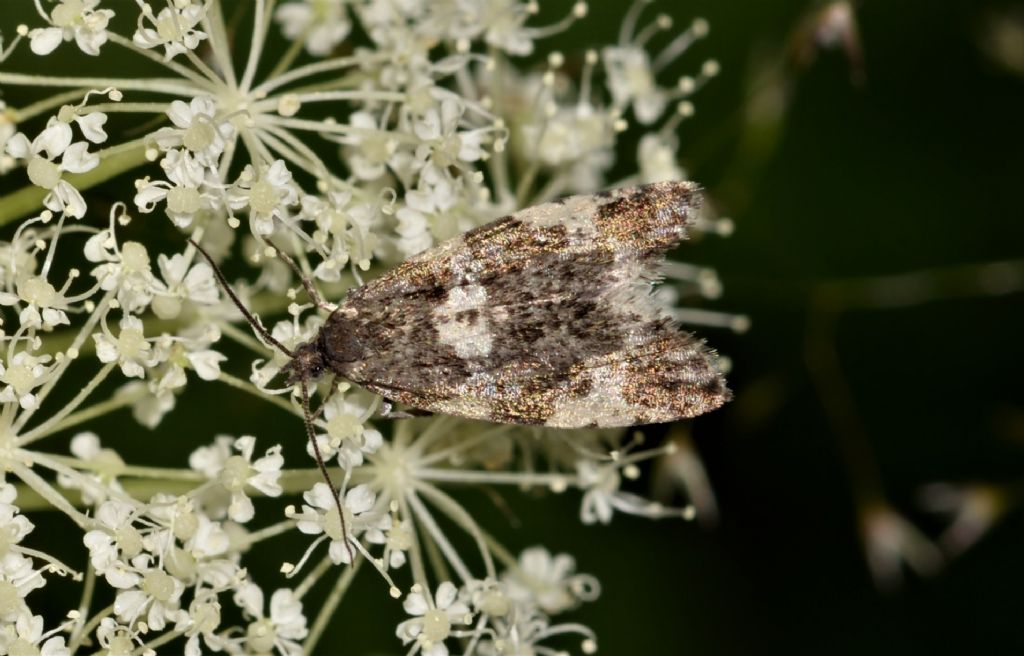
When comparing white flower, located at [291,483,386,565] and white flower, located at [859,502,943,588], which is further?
white flower, located at [859,502,943,588]

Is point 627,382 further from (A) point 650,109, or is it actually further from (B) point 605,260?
(A) point 650,109

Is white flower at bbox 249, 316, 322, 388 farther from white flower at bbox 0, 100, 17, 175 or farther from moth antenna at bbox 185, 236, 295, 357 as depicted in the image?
white flower at bbox 0, 100, 17, 175

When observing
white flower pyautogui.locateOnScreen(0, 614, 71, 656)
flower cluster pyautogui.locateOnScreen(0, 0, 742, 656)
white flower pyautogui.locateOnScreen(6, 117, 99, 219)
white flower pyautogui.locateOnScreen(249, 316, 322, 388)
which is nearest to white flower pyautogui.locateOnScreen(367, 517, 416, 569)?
flower cluster pyautogui.locateOnScreen(0, 0, 742, 656)

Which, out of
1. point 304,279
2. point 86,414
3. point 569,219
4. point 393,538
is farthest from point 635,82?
point 86,414

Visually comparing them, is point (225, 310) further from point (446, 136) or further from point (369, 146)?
point (446, 136)

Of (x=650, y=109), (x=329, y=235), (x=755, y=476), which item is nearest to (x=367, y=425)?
(x=329, y=235)

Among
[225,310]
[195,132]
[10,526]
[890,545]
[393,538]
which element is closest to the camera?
[10,526]

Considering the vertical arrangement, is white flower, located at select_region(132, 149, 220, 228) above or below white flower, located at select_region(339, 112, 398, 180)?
below

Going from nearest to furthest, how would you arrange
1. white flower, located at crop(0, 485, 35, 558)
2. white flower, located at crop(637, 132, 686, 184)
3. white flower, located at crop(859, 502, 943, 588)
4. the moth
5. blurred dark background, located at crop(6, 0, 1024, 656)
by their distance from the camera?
white flower, located at crop(0, 485, 35, 558), the moth, white flower, located at crop(637, 132, 686, 184), white flower, located at crop(859, 502, 943, 588), blurred dark background, located at crop(6, 0, 1024, 656)
